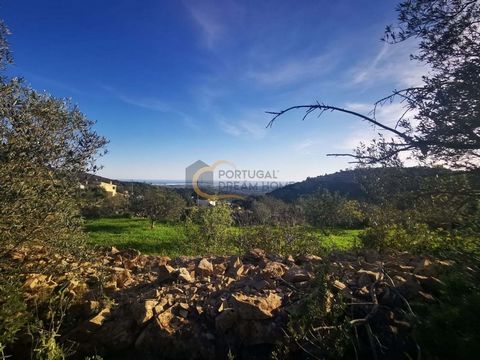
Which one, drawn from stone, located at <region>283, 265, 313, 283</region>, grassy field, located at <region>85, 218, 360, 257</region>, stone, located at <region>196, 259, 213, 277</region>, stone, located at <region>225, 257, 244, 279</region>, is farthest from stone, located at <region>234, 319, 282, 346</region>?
grassy field, located at <region>85, 218, 360, 257</region>

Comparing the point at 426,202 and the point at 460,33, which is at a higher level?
the point at 460,33

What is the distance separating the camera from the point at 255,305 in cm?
486

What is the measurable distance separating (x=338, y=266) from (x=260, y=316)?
6.95ft

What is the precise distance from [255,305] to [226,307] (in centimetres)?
51

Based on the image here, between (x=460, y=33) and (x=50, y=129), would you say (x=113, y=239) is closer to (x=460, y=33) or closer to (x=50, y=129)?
(x=50, y=129)

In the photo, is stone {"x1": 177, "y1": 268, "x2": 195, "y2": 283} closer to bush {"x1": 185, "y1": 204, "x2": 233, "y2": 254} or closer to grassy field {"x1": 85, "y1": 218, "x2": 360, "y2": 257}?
bush {"x1": 185, "y1": 204, "x2": 233, "y2": 254}

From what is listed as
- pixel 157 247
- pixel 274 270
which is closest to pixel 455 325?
pixel 274 270

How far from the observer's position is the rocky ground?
4.59 m

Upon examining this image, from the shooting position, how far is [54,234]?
20.0ft

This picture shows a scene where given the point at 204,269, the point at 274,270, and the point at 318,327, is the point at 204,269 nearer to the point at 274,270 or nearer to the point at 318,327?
the point at 274,270

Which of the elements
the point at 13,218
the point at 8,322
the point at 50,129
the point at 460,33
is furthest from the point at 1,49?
the point at 460,33

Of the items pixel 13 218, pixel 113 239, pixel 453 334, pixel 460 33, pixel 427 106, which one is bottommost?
pixel 113 239

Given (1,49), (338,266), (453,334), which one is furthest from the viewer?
(338,266)

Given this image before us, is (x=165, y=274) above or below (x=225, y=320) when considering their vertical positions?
above
